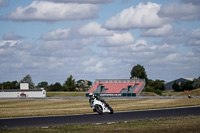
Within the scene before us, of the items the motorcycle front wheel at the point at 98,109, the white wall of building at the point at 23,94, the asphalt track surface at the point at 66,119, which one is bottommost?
the asphalt track surface at the point at 66,119

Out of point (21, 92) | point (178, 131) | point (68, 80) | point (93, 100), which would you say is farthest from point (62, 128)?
point (68, 80)

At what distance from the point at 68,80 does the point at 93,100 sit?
523 feet

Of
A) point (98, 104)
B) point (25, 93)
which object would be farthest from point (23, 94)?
point (98, 104)

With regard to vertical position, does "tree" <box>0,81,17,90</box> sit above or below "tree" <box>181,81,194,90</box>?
above

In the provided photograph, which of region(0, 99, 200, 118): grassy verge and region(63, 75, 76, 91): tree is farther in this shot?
region(63, 75, 76, 91): tree

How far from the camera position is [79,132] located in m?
18.8

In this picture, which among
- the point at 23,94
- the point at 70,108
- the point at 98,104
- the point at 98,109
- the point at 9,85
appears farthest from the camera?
the point at 9,85

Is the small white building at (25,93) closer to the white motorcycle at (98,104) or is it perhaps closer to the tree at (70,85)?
the tree at (70,85)

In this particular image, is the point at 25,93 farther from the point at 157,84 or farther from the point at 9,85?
→ the point at 157,84

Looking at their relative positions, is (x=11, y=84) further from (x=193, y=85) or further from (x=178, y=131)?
(x=178, y=131)

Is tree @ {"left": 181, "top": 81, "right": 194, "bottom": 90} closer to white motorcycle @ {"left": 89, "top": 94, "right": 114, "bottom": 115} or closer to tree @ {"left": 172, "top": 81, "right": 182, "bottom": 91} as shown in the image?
tree @ {"left": 172, "top": 81, "right": 182, "bottom": 91}

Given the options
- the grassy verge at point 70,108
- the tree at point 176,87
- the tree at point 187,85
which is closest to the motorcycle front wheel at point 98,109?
the grassy verge at point 70,108

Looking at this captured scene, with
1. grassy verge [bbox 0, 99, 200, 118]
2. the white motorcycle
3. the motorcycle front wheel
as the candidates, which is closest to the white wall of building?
grassy verge [bbox 0, 99, 200, 118]

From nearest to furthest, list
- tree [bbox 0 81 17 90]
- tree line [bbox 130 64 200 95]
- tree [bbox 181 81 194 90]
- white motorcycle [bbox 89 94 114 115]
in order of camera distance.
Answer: white motorcycle [bbox 89 94 114 115]
tree line [bbox 130 64 200 95]
tree [bbox 181 81 194 90]
tree [bbox 0 81 17 90]
